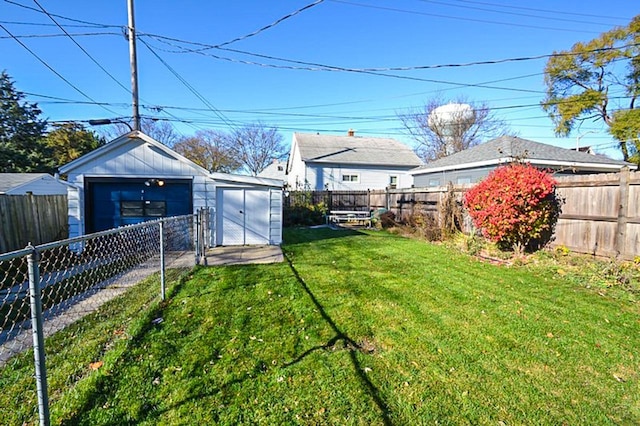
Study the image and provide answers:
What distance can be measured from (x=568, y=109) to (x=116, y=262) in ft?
85.7

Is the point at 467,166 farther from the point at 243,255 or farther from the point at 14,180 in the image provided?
the point at 14,180

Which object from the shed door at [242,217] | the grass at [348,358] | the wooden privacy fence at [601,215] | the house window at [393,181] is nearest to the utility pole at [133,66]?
the shed door at [242,217]

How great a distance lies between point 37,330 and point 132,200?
8.35 m

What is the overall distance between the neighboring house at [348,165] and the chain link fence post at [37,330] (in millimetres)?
19346

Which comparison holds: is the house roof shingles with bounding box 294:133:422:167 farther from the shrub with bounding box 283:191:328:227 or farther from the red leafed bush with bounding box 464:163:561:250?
the red leafed bush with bounding box 464:163:561:250

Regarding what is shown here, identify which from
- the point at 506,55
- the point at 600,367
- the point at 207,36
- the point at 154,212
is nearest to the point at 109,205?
the point at 154,212

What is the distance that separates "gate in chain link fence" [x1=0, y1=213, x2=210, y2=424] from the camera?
6.12 ft

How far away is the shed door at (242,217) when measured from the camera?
9.48 metres

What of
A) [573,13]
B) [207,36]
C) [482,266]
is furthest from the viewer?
[207,36]

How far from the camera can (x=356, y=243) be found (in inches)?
377

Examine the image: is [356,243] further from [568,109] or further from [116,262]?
[568,109]

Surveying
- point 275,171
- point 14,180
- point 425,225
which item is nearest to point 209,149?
point 275,171

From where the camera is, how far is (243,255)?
801 cm

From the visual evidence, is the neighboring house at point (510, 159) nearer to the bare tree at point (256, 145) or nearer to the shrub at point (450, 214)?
the shrub at point (450, 214)
